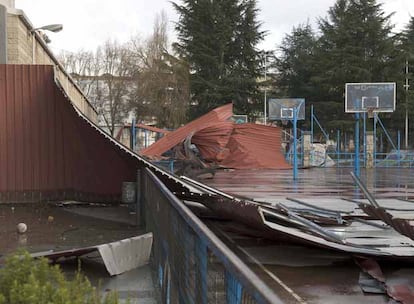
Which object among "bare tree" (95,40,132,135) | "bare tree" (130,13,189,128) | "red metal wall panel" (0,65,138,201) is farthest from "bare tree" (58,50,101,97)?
"red metal wall panel" (0,65,138,201)

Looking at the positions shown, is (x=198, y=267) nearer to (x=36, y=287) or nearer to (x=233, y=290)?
(x=233, y=290)

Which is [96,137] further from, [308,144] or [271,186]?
[308,144]

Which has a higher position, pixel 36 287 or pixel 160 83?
pixel 160 83

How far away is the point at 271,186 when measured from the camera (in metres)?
21.0

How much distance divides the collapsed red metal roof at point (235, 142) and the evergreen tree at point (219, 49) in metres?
20.0

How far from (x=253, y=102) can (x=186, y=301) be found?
5374 centimetres

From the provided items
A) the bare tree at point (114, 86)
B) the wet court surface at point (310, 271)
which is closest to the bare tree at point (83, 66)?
the bare tree at point (114, 86)

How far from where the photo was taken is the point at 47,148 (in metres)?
13.8

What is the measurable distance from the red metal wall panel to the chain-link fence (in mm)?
8043

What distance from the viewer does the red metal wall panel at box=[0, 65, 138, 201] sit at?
13516 millimetres


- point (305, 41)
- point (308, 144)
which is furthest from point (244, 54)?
point (308, 144)

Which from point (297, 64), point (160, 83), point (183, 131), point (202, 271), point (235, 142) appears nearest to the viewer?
point (202, 271)

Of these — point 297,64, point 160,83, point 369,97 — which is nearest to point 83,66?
point 160,83

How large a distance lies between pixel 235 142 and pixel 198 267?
29679 mm
